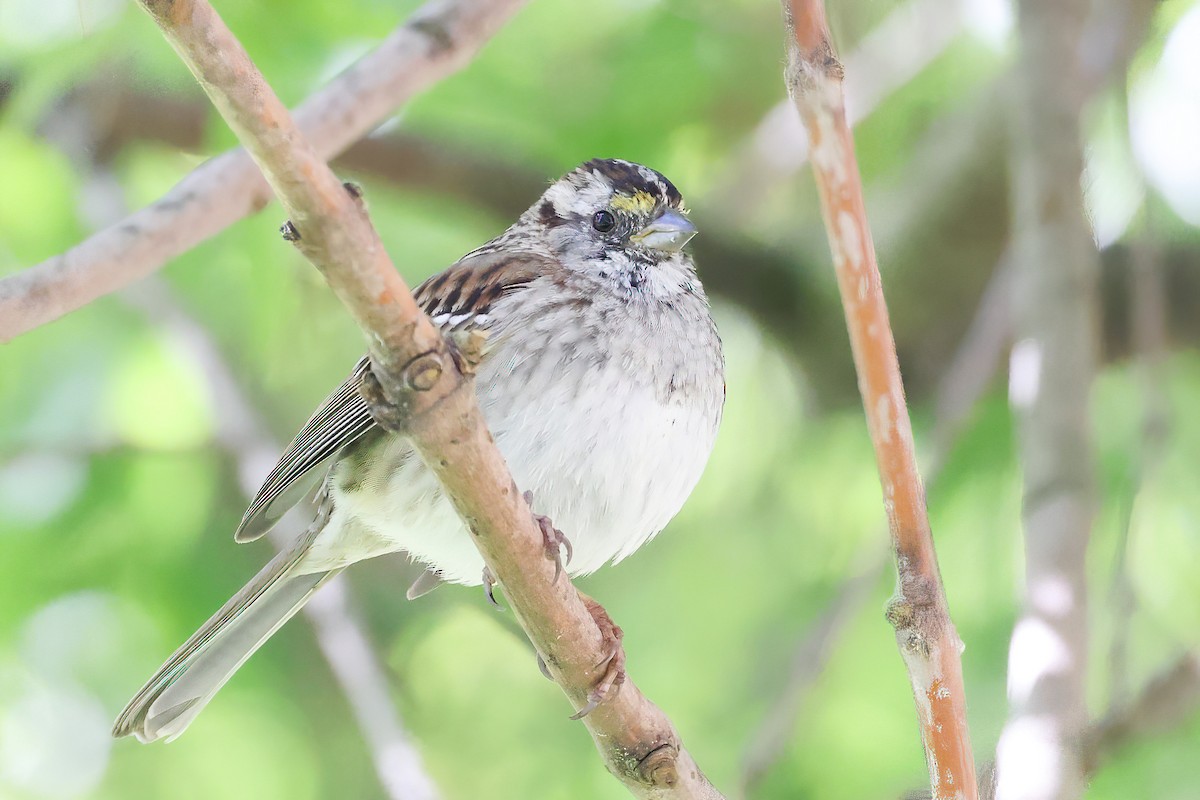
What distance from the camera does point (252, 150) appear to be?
1.26m

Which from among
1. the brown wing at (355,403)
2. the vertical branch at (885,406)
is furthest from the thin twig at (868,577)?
the vertical branch at (885,406)

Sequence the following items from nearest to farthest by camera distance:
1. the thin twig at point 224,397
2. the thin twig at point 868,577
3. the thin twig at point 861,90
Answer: the thin twig at point 868,577 < the thin twig at point 224,397 < the thin twig at point 861,90

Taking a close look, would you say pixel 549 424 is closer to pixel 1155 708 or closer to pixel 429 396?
pixel 429 396

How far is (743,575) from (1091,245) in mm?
1305

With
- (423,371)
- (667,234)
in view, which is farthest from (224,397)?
(423,371)

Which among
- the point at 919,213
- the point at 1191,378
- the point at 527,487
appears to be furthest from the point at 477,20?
the point at 1191,378

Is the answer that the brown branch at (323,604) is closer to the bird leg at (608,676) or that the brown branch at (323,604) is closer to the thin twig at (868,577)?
the thin twig at (868,577)

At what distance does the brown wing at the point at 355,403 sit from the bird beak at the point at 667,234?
0.22m

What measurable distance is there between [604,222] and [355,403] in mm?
711

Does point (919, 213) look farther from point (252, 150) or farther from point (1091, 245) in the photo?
point (252, 150)

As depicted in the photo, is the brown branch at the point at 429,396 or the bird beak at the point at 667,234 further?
the bird beak at the point at 667,234

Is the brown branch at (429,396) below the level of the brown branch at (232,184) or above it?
below

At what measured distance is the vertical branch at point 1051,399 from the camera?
2.03 m

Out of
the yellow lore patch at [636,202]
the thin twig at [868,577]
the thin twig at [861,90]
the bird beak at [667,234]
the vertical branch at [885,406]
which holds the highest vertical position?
the thin twig at [861,90]
